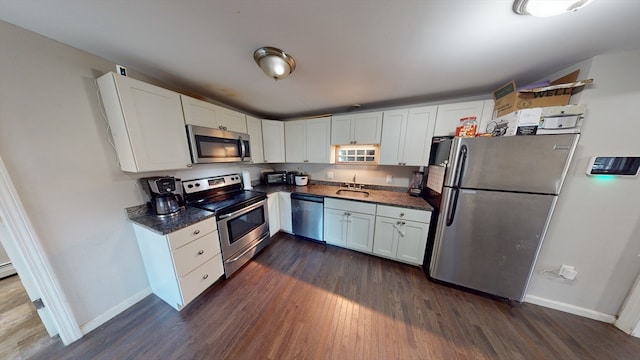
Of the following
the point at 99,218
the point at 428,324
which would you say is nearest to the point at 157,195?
the point at 99,218

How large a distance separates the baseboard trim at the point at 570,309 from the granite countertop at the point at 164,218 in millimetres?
3333

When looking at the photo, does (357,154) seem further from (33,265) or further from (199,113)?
(33,265)

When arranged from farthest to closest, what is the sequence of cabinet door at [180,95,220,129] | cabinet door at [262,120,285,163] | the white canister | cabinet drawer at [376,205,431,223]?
the white canister → cabinet door at [262,120,285,163] → cabinet drawer at [376,205,431,223] → cabinet door at [180,95,220,129]

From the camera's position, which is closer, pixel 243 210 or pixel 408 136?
pixel 243 210

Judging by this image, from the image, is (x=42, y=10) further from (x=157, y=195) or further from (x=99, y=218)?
(x=99, y=218)

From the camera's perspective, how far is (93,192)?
1371mm

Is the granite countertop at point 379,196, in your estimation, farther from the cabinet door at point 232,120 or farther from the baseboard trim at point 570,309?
the baseboard trim at point 570,309

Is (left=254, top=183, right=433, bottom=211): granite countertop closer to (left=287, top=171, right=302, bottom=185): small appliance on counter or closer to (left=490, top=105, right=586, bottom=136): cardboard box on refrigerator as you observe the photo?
(left=287, top=171, right=302, bottom=185): small appliance on counter

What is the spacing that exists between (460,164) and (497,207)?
505 millimetres

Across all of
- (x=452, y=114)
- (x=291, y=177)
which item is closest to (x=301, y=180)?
(x=291, y=177)

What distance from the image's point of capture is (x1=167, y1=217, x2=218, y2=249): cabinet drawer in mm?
1392

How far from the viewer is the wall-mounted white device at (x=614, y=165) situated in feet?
4.15

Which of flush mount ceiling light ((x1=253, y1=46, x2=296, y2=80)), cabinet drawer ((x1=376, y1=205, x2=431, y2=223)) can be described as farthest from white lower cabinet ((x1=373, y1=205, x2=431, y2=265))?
flush mount ceiling light ((x1=253, y1=46, x2=296, y2=80))

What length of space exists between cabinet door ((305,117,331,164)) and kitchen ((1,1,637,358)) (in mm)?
1975
